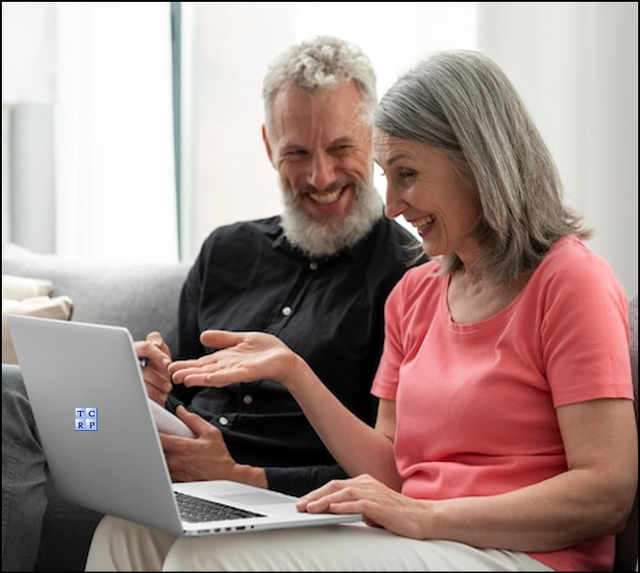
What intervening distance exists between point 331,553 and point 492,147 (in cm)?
58

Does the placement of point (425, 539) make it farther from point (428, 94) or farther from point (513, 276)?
point (428, 94)

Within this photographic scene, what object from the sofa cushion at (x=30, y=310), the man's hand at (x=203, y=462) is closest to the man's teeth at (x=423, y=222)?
the man's hand at (x=203, y=462)

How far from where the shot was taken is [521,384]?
1.56 m

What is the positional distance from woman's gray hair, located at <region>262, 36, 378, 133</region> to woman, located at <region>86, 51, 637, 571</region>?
1.50ft

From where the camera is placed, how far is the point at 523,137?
5.43 feet

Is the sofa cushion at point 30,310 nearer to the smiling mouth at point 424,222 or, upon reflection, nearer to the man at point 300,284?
the man at point 300,284

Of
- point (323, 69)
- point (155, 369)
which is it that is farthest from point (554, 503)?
point (323, 69)

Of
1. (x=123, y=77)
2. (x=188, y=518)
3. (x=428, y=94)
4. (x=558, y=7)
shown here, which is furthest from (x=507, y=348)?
(x=123, y=77)

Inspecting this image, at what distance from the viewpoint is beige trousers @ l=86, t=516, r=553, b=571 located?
54.9 inches

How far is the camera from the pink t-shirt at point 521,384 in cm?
149

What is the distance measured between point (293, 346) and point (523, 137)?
62cm

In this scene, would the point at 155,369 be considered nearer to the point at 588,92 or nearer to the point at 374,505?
the point at 374,505

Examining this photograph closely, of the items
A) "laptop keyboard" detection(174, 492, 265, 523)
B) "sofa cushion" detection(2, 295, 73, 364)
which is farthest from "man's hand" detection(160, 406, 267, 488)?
"sofa cushion" detection(2, 295, 73, 364)

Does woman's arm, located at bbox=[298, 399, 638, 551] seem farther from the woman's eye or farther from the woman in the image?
the woman's eye
